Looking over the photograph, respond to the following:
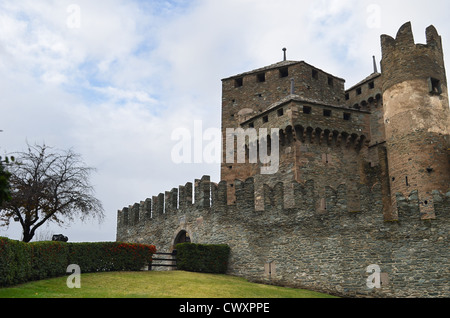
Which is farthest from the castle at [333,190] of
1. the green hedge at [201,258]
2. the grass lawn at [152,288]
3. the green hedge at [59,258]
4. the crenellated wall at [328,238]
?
the green hedge at [59,258]

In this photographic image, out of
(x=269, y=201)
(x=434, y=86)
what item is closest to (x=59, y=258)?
(x=269, y=201)

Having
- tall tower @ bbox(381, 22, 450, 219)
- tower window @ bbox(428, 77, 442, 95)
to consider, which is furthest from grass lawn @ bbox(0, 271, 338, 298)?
tower window @ bbox(428, 77, 442, 95)

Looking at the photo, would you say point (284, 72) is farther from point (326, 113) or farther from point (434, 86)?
point (434, 86)

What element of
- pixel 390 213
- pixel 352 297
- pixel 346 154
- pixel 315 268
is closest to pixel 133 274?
pixel 315 268

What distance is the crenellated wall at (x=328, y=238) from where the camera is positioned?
17.2 meters

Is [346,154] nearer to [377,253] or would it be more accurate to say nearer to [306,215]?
[306,215]

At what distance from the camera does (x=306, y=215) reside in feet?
67.9

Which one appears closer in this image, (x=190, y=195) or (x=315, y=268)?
(x=315, y=268)

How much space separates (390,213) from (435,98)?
7.22 metres

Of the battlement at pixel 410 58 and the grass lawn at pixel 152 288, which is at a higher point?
the battlement at pixel 410 58

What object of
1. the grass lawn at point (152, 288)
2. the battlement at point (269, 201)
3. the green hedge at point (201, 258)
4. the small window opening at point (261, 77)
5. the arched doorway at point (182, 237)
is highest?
the small window opening at point (261, 77)

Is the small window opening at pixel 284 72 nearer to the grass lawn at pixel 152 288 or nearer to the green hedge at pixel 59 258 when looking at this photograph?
the green hedge at pixel 59 258

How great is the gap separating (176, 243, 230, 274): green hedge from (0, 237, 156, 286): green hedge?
4.75 feet

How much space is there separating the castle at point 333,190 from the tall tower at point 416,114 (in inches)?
2.4
